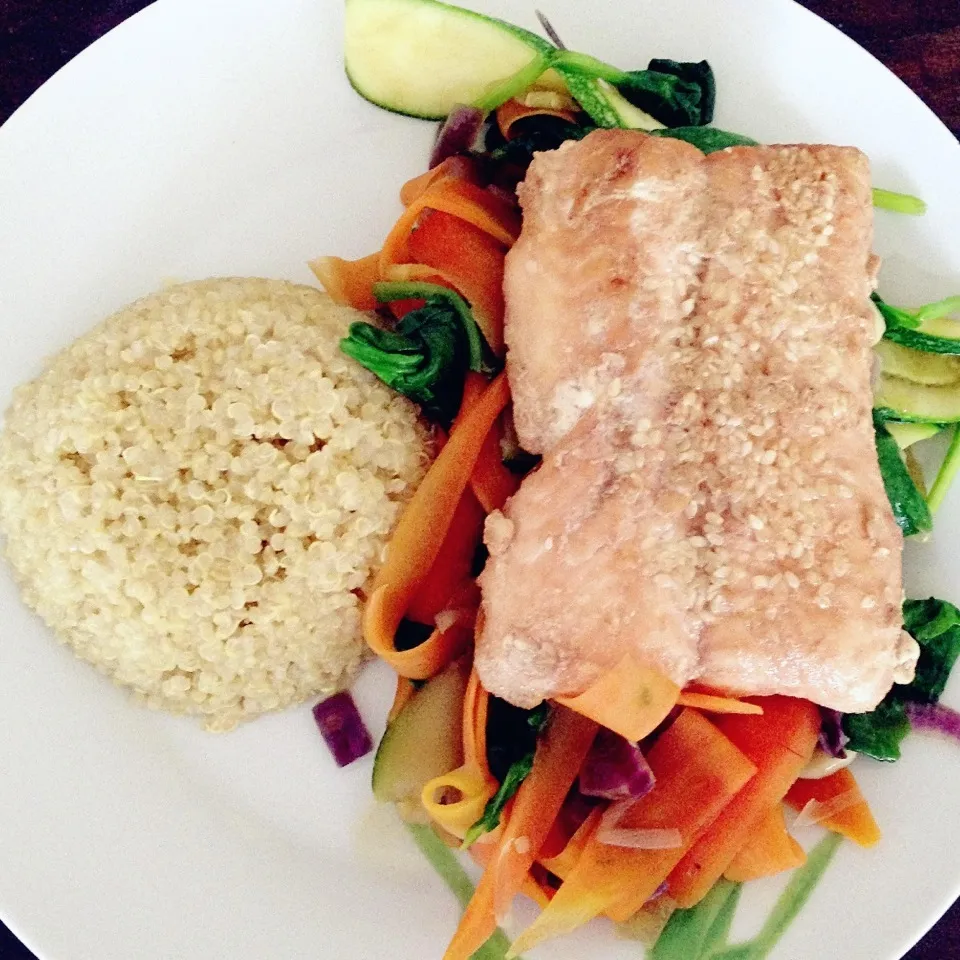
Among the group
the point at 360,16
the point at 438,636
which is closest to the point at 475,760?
the point at 438,636

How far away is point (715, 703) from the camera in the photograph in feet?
6.09

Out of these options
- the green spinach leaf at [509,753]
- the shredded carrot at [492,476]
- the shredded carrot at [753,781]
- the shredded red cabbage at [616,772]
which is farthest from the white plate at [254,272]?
the shredded carrot at [492,476]

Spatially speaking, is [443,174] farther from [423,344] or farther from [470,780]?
[470,780]

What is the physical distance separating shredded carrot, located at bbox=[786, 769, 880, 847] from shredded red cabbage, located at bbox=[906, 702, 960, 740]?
7.8 inches

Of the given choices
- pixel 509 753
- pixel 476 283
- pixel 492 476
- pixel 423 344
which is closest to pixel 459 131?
pixel 476 283

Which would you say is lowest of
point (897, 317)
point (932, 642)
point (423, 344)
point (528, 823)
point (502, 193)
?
point (932, 642)

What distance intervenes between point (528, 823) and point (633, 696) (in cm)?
41

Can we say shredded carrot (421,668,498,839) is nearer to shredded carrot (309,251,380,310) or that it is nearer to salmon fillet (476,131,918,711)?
salmon fillet (476,131,918,711)

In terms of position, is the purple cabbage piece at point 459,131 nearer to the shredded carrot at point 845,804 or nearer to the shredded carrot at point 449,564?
the shredded carrot at point 449,564

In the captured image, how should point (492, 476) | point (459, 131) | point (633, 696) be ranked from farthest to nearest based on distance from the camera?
point (459, 131) < point (492, 476) < point (633, 696)

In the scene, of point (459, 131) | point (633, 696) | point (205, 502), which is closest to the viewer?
point (633, 696)

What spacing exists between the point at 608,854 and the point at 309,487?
1017 millimetres

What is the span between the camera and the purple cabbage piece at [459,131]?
2229 millimetres

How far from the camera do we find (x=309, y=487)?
6.70 feet
